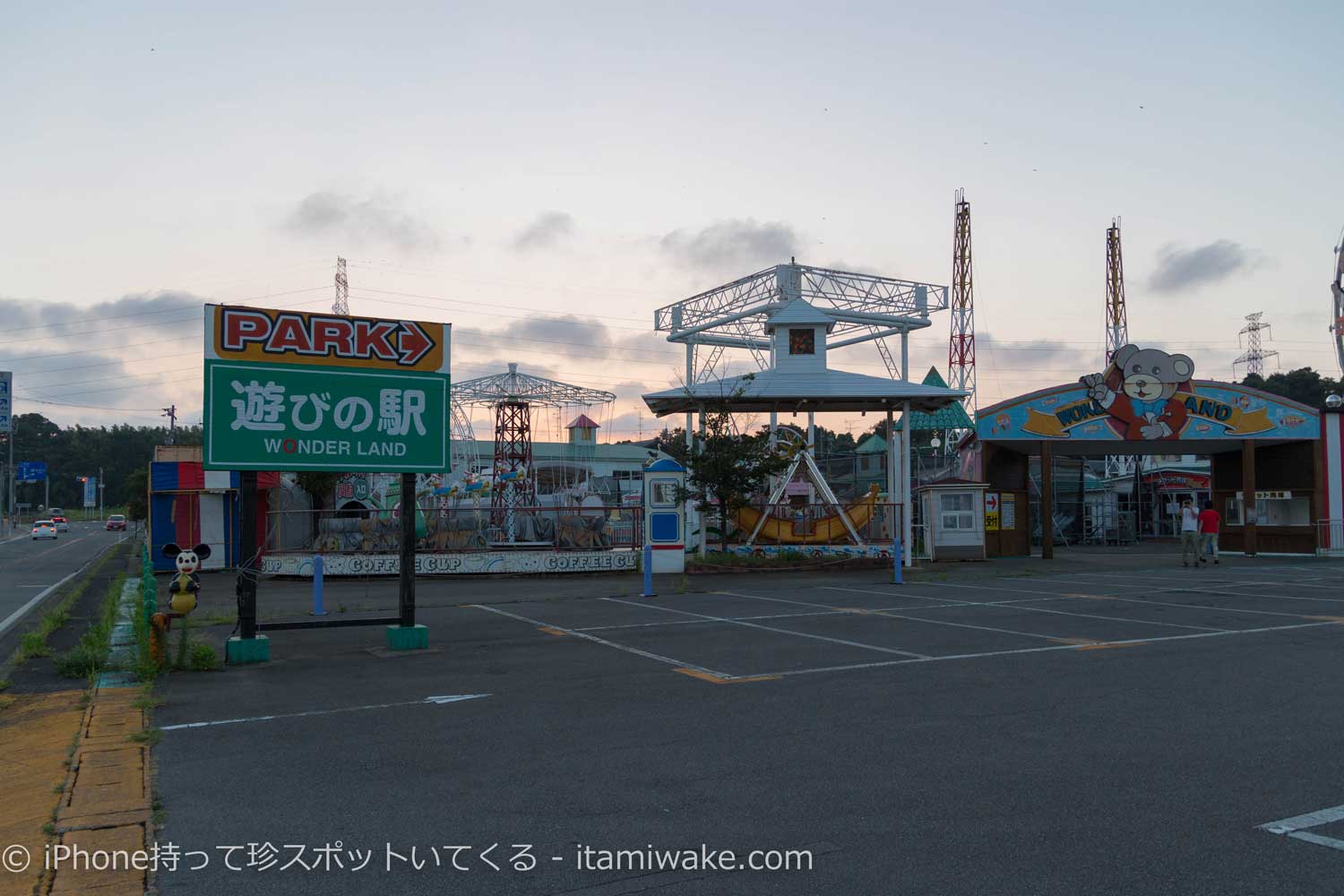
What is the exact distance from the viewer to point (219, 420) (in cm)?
1145

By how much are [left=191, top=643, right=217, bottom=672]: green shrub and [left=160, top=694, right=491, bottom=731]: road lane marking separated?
9.32 ft

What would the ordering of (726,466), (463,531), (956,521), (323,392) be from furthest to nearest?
1. (956,521)
2. (463,531)
3. (726,466)
4. (323,392)

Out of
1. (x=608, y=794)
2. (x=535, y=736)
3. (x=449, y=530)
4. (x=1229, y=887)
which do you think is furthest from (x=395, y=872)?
(x=449, y=530)

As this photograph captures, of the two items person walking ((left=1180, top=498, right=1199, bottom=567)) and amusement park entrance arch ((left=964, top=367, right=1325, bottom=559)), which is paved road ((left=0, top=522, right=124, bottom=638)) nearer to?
amusement park entrance arch ((left=964, top=367, right=1325, bottom=559))

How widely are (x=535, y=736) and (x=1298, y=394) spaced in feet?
301

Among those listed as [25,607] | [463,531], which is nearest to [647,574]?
[463,531]

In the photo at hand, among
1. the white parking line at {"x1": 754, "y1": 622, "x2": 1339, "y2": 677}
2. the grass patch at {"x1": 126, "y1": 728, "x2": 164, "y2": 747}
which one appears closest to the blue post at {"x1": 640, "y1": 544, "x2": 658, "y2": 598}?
the white parking line at {"x1": 754, "y1": 622, "x2": 1339, "y2": 677}

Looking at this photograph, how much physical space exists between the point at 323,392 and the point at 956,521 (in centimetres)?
1945

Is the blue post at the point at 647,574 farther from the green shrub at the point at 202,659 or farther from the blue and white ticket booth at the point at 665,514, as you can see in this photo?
the green shrub at the point at 202,659

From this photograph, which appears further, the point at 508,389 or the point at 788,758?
the point at 508,389

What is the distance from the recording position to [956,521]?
27.3 metres

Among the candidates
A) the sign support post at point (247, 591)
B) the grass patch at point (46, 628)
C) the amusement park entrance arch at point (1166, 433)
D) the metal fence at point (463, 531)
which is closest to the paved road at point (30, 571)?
the grass patch at point (46, 628)

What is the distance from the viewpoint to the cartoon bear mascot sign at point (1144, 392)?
3000 cm

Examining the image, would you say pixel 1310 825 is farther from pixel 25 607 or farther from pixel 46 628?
pixel 25 607
